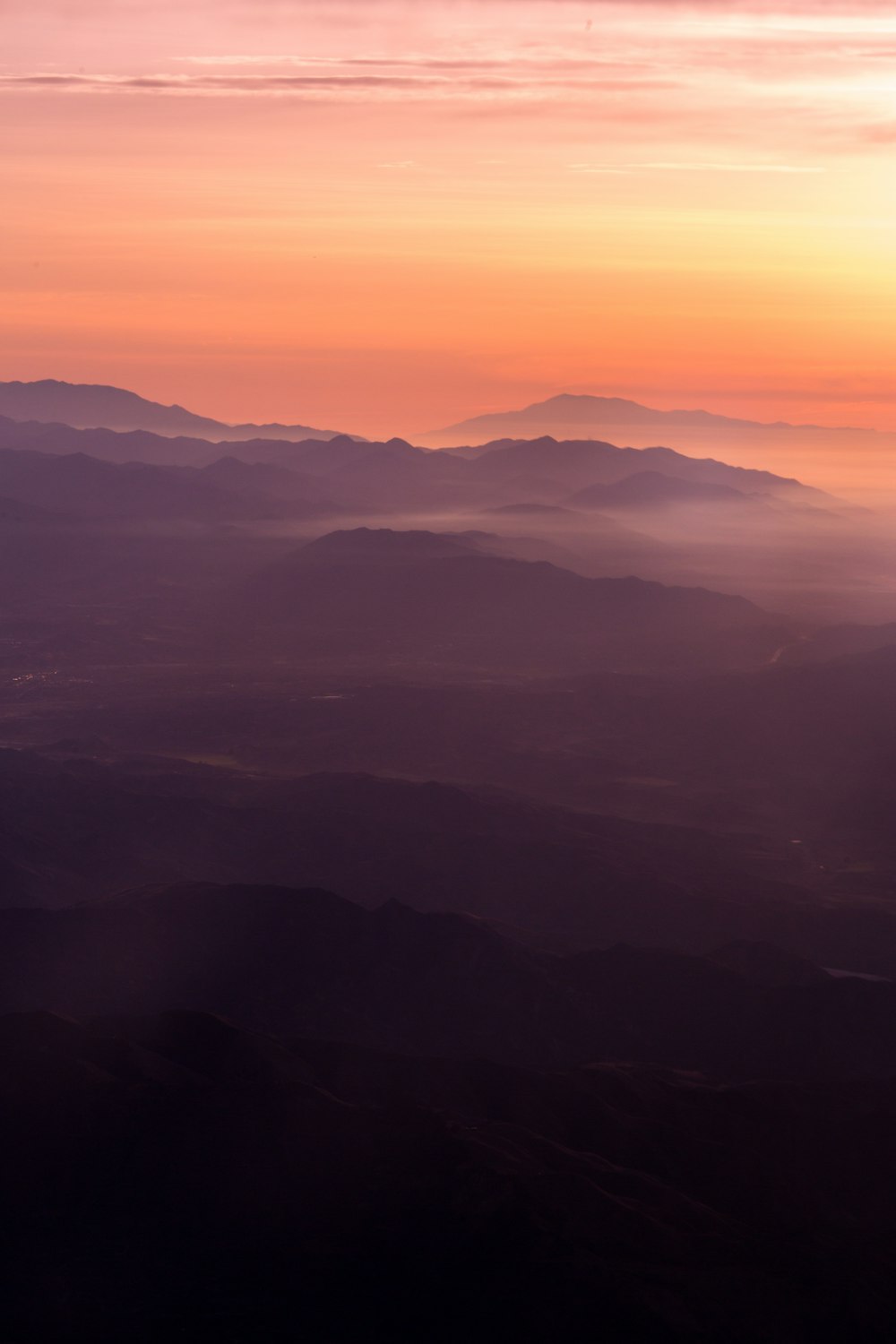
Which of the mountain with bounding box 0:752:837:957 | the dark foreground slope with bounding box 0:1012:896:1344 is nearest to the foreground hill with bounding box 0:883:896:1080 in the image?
the dark foreground slope with bounding box 0:1012:896:1344

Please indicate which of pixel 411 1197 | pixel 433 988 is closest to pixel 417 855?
pixel 433 988

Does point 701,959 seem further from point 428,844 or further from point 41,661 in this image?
point 41,661

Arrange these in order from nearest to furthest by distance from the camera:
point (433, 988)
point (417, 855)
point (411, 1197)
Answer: point (411, 1197) < point (433, 988) < point (417, 855)

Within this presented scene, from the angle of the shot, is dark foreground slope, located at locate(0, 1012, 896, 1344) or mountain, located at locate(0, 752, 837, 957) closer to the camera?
dark foreground slope, located at locate(0, 1012, 896, 1344)

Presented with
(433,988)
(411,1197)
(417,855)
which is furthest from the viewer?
(417,855)

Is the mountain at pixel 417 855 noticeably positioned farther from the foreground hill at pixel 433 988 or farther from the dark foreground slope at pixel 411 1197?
the dark foreground slope at pixel 411 1197

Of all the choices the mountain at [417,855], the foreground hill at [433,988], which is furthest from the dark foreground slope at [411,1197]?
the mountain at [417,855]

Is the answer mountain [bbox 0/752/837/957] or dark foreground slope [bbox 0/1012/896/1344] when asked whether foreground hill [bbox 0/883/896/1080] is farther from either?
mountain [bbox 0/752/837/957]

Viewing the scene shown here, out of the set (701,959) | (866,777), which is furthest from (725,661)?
A: (701,959)

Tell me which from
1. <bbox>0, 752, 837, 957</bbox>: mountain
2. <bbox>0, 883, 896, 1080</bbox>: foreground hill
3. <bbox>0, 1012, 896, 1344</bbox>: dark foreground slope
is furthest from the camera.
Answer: <bbox>0, 752, 837, 957</bbox>: mountain

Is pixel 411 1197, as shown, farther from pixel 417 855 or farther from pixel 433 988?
pixel 417 855
